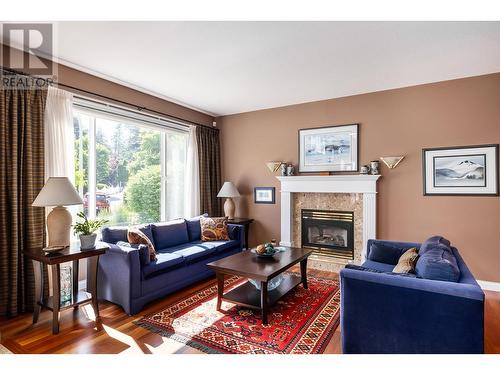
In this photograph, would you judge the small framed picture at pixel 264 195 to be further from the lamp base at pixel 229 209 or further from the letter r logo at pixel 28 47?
the letter r logo at pixel 28 47

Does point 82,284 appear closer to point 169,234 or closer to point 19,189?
point 169,234

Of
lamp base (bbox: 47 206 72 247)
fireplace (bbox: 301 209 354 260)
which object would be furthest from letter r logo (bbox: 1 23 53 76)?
fireplace (bbox: 301 209 354 260)

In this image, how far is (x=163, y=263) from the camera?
3057 millimetres

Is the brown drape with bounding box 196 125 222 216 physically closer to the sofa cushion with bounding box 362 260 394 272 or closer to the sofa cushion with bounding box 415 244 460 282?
the sofa cushion with bounding box 362 260 394 272

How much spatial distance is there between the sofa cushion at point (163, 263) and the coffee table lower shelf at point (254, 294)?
716 mm

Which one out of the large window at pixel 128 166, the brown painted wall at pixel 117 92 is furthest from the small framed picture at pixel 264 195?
the brown painted wall at pixel 117 92

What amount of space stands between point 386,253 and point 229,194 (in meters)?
2.74

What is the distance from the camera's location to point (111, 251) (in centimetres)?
286

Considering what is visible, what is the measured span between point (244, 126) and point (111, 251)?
11.0 ft

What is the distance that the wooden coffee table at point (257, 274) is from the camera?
256cm

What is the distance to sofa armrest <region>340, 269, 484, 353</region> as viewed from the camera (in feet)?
5.28

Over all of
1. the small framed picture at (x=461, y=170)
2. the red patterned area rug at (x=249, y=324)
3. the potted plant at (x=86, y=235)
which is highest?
the small framed picture at (x=461, y=170)
